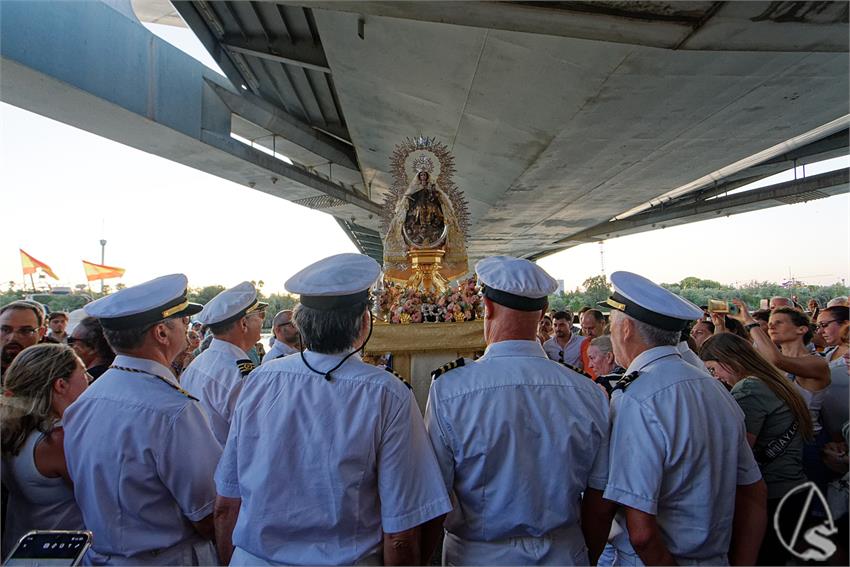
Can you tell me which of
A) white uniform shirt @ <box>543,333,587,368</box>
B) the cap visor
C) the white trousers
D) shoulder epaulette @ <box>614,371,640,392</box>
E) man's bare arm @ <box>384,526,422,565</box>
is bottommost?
the white trousers

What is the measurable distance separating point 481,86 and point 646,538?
6.16 meters

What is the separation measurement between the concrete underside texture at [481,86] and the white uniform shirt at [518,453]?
2.78 m

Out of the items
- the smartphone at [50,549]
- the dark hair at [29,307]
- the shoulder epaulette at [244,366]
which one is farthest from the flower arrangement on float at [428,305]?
the smartphone at [50,549]

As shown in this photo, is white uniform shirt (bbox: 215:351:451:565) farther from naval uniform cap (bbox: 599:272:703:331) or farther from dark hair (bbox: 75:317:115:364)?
dark hair (bbox: 75:317:115:364)

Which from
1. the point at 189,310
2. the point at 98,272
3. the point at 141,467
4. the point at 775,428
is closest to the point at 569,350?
the point at 775,428

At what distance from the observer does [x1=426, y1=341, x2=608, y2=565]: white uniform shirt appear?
1797mm

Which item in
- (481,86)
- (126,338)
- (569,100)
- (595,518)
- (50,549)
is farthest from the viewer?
(481,86)

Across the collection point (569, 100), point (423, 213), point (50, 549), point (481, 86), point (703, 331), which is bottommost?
point (50, 549)

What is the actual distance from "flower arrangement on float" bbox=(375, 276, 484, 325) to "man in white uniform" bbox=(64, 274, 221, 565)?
2.91 meters

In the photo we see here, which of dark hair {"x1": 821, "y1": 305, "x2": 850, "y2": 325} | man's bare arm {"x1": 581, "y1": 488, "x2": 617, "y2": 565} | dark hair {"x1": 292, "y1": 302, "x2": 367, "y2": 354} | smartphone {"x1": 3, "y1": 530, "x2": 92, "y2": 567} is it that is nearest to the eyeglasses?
smartphone {"x1": 3, "y1": 530, "x2": 92, "y2": 567}

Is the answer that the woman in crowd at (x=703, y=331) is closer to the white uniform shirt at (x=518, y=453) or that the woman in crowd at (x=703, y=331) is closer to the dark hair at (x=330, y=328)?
the white uniform shirt at (x=518, y=453)

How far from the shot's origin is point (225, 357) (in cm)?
312

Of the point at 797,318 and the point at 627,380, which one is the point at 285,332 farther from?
the point at 797,318

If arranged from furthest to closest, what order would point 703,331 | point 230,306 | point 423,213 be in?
point 423,213 < point 703,331 < point 230,306
